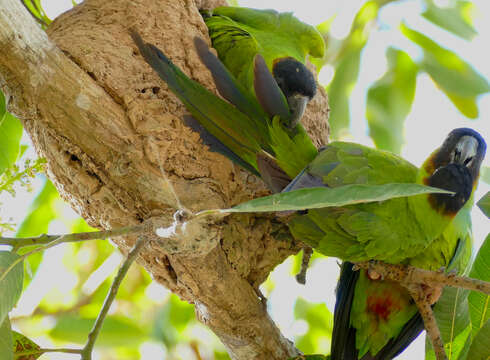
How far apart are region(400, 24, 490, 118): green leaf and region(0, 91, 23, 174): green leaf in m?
2.29

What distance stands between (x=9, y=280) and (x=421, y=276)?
127cm

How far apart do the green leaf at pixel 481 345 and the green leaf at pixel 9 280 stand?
4.50 ft

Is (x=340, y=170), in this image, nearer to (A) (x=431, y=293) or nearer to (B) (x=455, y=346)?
(A) (x=431, y=293)

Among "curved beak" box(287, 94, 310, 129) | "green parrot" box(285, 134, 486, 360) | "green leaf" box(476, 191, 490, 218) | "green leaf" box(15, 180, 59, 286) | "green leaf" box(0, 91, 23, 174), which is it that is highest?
"green leaf" box(15, 180, 59, 286)

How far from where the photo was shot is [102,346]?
3.18m

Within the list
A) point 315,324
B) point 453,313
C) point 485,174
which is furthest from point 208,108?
point 315,324

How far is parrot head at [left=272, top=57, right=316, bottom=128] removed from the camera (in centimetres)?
268

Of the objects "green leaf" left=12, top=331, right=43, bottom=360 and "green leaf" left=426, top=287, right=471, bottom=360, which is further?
"green leaf" left=426, top=287, right=471, bottom=360

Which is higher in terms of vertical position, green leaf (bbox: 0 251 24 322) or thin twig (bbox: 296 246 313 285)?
thin twig (bbox: 296 246 313 285)

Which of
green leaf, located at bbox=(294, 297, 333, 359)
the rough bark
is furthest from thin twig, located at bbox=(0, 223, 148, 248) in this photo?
green leaf, located at bbox=(294, 297, 333, 359)

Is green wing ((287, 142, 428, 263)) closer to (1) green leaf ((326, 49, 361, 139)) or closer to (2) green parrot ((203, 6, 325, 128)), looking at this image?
(2) green parrot ((203, 6, 325, 128))

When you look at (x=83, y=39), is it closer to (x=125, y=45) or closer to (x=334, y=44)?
(x=125, y=45)

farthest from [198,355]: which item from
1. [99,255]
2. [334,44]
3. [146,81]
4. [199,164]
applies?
[334,44]

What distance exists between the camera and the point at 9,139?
2316 millimetres
